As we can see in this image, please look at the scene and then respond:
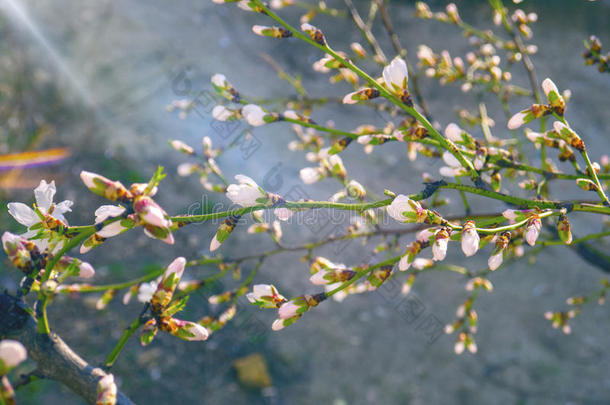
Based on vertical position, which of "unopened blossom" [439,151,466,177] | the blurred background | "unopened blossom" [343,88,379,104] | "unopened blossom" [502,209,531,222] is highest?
"unopened blossom" [343,88,379,104]

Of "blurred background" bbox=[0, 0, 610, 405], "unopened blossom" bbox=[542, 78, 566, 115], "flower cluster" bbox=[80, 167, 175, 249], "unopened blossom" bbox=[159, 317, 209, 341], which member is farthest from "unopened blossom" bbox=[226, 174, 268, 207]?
"blurred background" bbox=[0, 0, 610, 405]

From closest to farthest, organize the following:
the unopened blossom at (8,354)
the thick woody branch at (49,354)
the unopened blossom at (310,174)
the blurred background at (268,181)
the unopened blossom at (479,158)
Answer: the unopened blossom at (8,354)
the thick woody branch at (49,354)
the unopened blossom at (479,158)
the unopened blossom at (310,174)
the blurred background at (268,181)

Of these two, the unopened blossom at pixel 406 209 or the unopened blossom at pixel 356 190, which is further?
the unopened blossom at pixel 356 190

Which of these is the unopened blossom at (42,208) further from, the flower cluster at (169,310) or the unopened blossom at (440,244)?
the unopened blossom at (440,244)

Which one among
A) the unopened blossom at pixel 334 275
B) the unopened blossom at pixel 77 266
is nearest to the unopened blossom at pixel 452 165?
the unopened blossom at pixel 334 275

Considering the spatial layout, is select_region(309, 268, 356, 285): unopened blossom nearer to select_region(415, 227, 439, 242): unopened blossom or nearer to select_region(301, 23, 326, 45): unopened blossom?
select_region(415, 227, 439, 242): unopened blossom

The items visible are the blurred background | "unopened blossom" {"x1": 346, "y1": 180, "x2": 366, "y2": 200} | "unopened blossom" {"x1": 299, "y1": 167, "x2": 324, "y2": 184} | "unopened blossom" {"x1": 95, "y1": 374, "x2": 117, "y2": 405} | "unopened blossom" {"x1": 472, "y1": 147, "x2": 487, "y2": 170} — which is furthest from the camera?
the blurred background

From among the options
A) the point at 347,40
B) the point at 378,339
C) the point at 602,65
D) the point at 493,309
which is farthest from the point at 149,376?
the point at 347,40

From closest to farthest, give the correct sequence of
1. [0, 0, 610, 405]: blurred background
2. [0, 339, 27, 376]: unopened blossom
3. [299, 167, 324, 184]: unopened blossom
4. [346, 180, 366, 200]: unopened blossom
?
[0, 339, 27, 376]: unopened blossom < [346, 180, 366, 200]: unopened blossom < [299, 167, 324, 184]: unopened blossom < [0, 0, 610, 405]: blurred background
